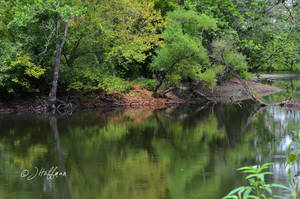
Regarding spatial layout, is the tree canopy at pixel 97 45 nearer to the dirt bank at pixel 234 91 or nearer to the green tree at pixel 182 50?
the green tree at pixel 182 50

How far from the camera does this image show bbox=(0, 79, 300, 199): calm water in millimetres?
7406

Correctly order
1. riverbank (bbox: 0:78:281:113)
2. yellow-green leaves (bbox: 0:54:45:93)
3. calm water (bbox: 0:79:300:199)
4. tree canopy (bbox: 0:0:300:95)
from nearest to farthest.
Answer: calm water (bbox: 0:79:300:199)
yellow-green leaves (bbox: 0:54:45:93)
tree canopy (bbox: 0:0:300:95)
riverbank (bbox: 0:78:281:113)

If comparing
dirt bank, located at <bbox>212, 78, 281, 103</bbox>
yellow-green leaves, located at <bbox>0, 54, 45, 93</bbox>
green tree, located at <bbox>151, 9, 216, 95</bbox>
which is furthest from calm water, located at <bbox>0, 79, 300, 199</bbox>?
dirt bank, located at <bbox>212, 78, 281, 103</bbox>

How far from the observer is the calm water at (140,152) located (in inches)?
292

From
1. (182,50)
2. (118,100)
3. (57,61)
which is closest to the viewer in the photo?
(57,61)

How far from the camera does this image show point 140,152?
10977 mm

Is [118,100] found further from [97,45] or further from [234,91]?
[234,91]

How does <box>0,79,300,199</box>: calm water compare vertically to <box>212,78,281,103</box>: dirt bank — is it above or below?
below

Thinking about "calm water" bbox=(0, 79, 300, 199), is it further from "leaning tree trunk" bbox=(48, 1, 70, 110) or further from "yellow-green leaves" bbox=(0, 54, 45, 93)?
"yellow-green leaves" bbox=(0, 54, 45, 93)

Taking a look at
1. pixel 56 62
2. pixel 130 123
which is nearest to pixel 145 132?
pixel 130 123

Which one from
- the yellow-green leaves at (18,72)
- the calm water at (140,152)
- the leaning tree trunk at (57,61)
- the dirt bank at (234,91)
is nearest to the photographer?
the calm water at (140,152)

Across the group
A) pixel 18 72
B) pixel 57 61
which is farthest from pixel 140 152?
pixel 18 72

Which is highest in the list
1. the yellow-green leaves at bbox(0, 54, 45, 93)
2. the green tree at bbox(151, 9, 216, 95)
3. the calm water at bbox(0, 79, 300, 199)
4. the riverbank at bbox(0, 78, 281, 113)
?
the green tree at bbox(151, 9, 216, 95)

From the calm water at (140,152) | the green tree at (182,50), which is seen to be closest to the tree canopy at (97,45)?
the green tree at (182,50)
